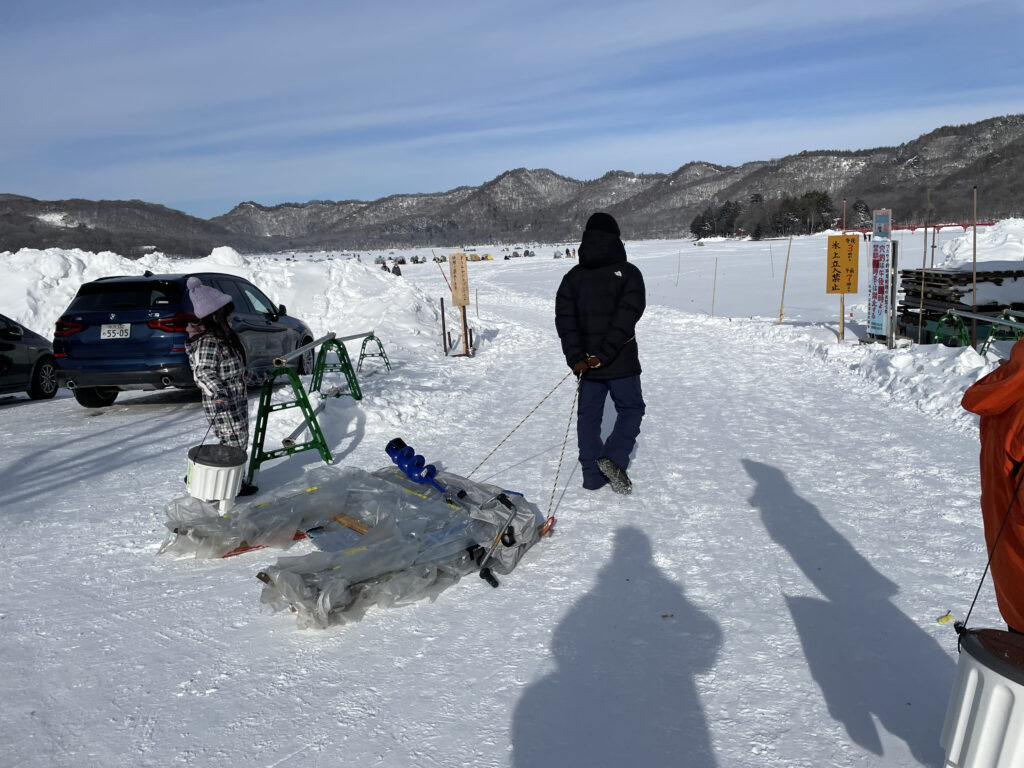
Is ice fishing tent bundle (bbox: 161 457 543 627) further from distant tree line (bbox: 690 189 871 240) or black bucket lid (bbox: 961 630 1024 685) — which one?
distant tree line (bbox: 690 189 871 240)

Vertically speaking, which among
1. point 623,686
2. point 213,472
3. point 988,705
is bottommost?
point 623,686

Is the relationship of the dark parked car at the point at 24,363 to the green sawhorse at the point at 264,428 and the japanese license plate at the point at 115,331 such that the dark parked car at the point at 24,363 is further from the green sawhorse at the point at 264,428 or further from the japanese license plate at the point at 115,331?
the green sawhorse at the point at 264,428

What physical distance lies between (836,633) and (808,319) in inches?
622

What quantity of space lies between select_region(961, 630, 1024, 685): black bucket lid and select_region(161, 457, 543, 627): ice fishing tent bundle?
2.63 m

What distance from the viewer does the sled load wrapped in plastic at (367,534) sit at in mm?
3611

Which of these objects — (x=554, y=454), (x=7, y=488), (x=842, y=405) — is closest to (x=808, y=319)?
(x=842, y=405)

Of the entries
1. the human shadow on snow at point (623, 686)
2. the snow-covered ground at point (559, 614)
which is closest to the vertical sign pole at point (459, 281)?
the snow-covered ground at point (559, 614)

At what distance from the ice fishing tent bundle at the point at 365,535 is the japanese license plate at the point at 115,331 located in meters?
4.28

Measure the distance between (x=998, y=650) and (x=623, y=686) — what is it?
5.41 feet

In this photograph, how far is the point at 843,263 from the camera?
1316 cm

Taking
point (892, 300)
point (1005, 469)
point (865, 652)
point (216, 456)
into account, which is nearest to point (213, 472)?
point (216, 456)

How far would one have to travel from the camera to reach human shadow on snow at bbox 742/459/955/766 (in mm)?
2793

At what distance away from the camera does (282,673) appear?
3.28 metres

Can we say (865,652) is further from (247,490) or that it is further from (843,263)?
(843,263)
